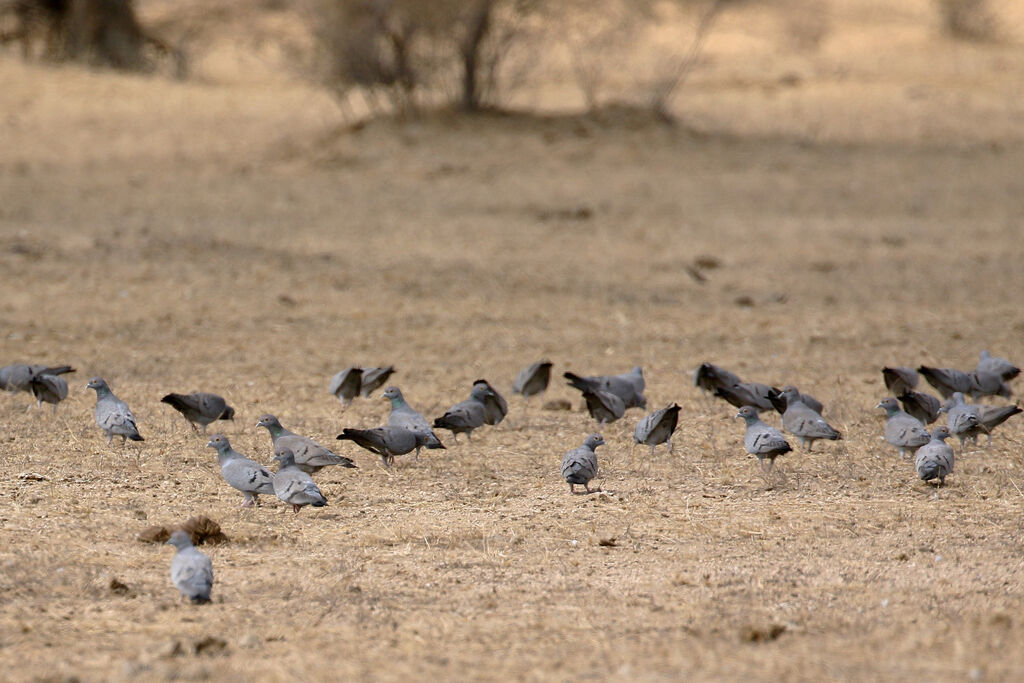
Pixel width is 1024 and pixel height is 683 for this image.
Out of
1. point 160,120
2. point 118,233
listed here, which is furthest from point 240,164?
point 118,233

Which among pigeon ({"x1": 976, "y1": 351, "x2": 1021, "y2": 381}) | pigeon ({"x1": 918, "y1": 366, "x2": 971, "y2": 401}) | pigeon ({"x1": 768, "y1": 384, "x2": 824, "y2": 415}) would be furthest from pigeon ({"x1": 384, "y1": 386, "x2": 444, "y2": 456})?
pigeon ({"x1": 976, "y1": 351, "x2": 1021, "y2": 381})

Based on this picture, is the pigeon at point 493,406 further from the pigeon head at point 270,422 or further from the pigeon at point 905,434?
the pigeon at point 905,434

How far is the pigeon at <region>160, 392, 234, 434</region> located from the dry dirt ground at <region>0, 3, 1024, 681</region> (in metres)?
0.21

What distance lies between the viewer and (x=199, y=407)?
7656mm

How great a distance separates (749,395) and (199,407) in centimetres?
329

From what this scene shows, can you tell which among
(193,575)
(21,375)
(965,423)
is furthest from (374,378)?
(193,575)

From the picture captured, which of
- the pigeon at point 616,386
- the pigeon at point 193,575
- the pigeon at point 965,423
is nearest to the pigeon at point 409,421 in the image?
the pigeon at point 616,386

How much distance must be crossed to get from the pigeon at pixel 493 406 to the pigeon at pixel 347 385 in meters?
1.01

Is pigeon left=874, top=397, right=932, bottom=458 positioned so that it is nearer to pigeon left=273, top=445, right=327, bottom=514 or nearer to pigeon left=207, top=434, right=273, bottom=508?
pigeon left=273, top=445, right=327, bottom=514

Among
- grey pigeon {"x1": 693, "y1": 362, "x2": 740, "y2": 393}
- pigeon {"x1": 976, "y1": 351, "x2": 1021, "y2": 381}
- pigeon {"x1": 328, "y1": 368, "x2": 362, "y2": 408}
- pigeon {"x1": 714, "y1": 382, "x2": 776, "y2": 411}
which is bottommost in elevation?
pigeon {"x1": 328, "y1": 368, "x2": 362, "y2": 408}

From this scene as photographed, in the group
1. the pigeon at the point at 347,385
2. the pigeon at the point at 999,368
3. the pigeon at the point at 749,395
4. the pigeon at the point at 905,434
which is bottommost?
the pigeon at the point at 347,385

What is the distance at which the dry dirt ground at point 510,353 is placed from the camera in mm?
4828

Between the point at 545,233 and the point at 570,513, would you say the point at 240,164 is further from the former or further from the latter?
the point at 570,513

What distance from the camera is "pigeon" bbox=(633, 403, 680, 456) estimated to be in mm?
7141
